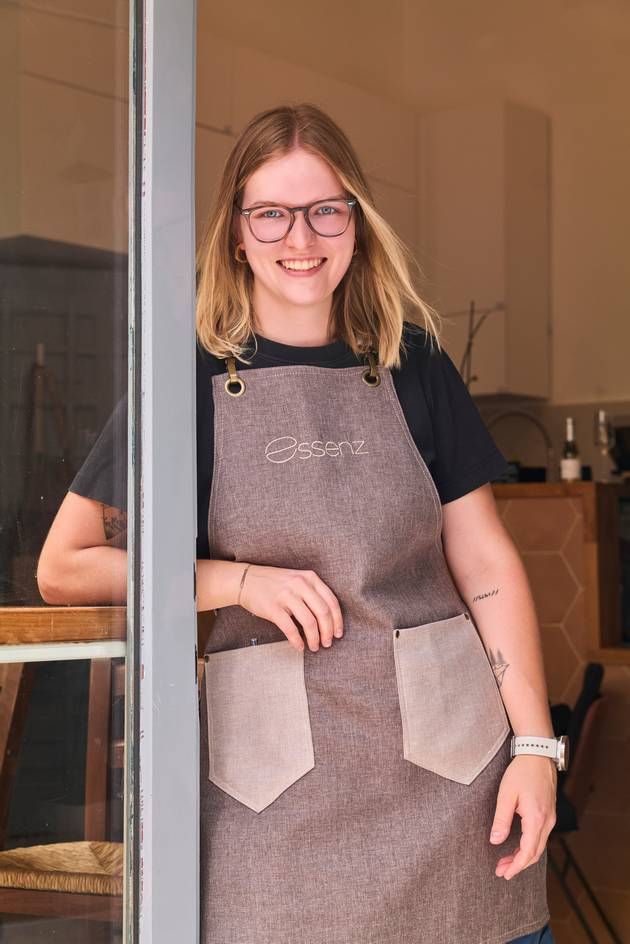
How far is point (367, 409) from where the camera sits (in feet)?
3.60

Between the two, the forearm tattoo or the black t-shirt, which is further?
the black t-shirt

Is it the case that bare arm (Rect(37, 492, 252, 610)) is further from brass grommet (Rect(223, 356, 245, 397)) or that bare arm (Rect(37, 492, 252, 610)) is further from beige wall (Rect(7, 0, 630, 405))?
beige wall (Rect(7, 0, 630, 405))

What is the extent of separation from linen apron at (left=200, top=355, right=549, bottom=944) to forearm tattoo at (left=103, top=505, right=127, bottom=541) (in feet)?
0.43

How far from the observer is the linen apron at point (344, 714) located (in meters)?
0.97

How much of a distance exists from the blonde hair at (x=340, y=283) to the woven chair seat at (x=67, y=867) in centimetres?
45

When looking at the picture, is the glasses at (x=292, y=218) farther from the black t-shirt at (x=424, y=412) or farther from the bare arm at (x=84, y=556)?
the bare arm at (x=84, y=556)

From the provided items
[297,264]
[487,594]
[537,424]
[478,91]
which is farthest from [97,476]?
[478,91]

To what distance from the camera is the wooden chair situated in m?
0.84

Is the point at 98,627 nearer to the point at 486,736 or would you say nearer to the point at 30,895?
the point at 30,895

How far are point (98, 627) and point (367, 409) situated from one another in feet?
1.14

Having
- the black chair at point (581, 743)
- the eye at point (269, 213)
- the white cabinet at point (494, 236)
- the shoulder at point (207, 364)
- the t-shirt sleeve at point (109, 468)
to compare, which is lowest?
the black chair at point (581, 743)

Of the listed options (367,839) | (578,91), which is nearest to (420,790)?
(367,839)

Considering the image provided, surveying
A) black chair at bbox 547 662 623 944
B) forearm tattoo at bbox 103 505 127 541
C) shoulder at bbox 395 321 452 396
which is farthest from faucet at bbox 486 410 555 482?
forearm tattoo at bbox 103 505 127 541

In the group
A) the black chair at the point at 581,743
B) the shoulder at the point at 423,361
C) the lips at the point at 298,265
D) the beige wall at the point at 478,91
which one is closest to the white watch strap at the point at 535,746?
the shoulder at the point at 423,361
